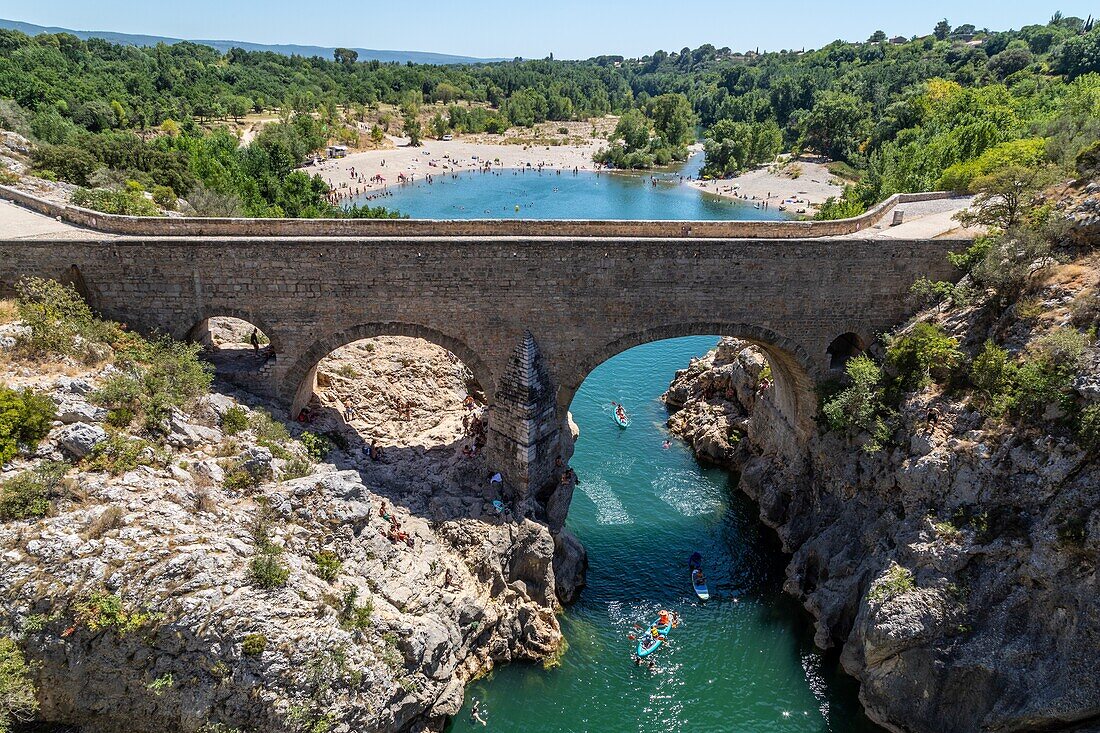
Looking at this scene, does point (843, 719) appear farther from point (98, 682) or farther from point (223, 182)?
point (223, 182)

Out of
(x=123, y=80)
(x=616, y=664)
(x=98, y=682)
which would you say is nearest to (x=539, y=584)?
(x=616, y=664)

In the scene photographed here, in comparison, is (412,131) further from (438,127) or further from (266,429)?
(266,429)

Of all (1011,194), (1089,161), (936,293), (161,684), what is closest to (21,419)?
(161,684)

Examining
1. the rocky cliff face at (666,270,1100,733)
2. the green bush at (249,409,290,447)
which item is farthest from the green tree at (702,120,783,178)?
the green bush at (249,409,290,447)

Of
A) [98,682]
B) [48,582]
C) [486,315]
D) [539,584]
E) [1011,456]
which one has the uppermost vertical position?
[486,315]

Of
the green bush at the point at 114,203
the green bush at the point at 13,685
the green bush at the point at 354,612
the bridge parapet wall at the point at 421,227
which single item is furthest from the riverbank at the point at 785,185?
the green bush at the point at 13,685

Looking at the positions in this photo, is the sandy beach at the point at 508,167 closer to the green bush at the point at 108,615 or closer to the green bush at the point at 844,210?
the green bush at the point at 844,210

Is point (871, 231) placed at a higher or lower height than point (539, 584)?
higher

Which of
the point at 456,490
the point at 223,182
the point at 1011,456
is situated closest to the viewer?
the point at 1011,456
